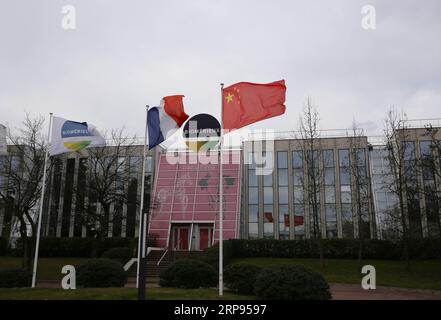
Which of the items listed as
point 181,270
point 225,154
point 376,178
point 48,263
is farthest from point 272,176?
point 181,270

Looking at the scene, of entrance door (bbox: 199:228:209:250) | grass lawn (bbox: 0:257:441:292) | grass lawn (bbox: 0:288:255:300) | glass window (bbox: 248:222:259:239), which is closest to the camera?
grass lawn (bbox: 0:288:255:300)

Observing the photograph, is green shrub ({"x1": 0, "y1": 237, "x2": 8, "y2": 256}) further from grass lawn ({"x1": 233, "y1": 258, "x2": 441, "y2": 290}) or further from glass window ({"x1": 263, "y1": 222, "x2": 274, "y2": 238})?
glass window ({"x1": 263, "y1": 222, "x2": 274, "y2": 238})

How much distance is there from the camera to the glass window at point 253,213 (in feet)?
153

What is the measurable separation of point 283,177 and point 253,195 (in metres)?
3.87

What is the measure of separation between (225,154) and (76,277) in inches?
1161

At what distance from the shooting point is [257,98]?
15445 millimetres

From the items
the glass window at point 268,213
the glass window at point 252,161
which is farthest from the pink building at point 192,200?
the glass window at point 268,213

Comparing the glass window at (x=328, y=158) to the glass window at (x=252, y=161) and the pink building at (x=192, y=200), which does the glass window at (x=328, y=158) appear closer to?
the glass window at (x=252, y=161)

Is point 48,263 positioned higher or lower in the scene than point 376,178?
lower

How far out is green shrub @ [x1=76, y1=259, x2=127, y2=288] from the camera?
54.7ft

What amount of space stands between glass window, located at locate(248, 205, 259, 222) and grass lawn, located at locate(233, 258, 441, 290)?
12248 millimetres

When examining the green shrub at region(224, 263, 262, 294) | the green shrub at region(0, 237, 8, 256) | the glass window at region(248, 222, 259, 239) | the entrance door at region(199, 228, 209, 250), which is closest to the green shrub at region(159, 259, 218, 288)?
the green shrub at region(224, 263, 262, 294)
